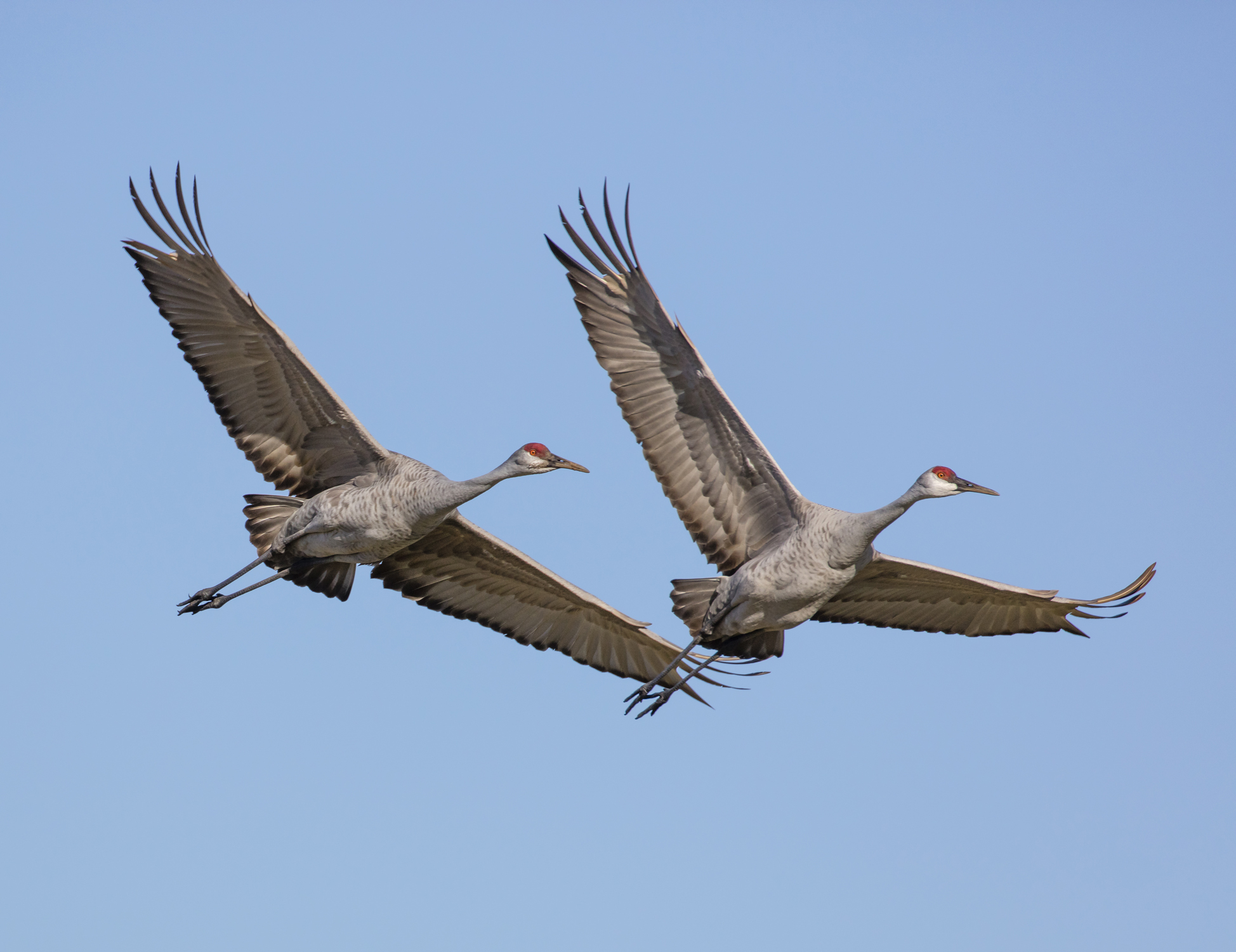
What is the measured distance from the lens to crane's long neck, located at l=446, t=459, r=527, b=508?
57.8 feet

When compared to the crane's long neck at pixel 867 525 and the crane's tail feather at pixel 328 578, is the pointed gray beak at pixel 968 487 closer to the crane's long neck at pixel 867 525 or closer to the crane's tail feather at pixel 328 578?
the crane's long neck at pixel 867 525

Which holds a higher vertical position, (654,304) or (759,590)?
(654,304)

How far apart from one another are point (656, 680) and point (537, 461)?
2.57 metres

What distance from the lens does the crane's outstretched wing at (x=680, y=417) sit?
17.5 meters

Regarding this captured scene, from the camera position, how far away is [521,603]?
64.3 ft

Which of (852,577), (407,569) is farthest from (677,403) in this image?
(407,569)

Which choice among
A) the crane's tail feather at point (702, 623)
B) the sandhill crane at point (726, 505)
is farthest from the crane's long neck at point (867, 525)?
the crane's tail feather at point (702, 623)

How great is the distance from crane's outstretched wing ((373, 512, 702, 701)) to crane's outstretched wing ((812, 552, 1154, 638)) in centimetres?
206

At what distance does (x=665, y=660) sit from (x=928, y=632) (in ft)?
9.49

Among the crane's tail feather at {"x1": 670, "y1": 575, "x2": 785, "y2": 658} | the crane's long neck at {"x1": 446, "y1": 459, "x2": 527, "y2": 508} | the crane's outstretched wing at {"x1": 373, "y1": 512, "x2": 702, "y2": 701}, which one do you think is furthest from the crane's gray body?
the crane's tail feather at {"x1": 670, "y1": 575, "x2": 785, "y2": 658}

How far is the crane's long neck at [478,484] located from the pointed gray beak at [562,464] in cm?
30

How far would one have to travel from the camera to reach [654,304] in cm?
1744

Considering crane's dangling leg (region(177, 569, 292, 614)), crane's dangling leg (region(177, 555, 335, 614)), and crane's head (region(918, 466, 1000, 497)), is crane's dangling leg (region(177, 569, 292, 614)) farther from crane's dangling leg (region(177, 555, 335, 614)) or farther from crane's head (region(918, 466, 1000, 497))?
crane's head (region(918, 466, 1000, 497))

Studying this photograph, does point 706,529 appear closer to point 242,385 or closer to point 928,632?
point 928,632
